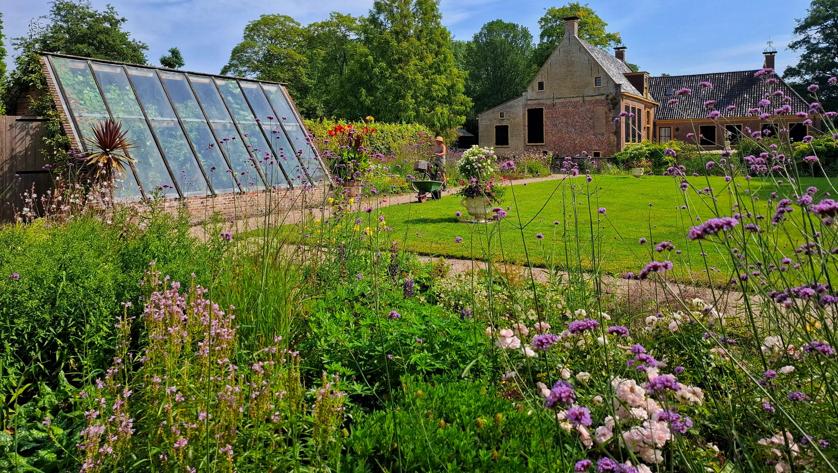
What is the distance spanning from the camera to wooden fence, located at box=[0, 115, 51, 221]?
34.8ft

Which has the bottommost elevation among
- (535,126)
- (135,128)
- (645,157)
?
(645,157)

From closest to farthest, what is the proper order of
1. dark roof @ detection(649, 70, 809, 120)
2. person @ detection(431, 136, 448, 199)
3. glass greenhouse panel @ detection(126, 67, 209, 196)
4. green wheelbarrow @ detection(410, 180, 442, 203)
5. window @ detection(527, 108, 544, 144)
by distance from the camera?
1. glass greenhouse panel @ detection(126, 67, 209, 196)
2. green wheelbarrow @ detection(410, 180, 442, 203)
3. person @ detection(431, 136, 448, 199)
4. window @ detection(527, 108, 544, 144)
5. dark roof @ detection(649, 70, 809, 120)

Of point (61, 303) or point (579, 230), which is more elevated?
point (61, 303)

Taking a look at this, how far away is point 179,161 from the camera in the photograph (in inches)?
413

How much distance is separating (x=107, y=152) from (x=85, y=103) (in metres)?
1.39

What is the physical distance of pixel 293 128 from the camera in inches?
525

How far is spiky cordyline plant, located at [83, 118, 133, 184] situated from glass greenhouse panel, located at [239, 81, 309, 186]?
2.94m

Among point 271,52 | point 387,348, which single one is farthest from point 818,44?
point 387,348

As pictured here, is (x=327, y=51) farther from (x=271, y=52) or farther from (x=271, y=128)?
(x=271, y=128)

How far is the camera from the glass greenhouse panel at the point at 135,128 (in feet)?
32.7

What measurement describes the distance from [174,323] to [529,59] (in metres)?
47.3

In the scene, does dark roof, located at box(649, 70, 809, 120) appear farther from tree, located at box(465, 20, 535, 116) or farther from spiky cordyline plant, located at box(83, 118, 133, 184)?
spiky cordyline plant, located at box(83, 118, 133, 184)

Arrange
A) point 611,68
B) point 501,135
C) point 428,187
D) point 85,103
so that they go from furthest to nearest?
point 501,135 < point 611,68 < point 428,187 < point 85,103

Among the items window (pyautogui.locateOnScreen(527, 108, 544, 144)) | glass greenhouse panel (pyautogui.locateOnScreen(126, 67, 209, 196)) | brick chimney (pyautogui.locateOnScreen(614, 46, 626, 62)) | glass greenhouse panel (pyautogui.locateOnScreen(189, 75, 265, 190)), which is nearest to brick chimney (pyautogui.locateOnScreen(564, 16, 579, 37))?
window (pyautogui.locateOnScreen(527, 108, 544, 144))
